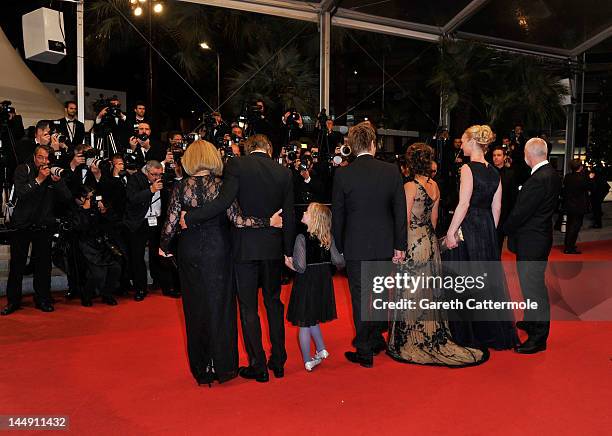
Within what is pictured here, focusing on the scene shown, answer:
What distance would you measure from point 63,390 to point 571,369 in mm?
3179

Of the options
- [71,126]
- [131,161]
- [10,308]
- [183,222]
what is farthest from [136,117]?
[183,222]

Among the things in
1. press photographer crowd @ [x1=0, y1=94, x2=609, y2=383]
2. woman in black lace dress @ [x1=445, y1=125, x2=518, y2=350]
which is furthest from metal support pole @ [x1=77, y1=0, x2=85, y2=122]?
woman in black lace dress @ [x1=445, y1=125, x2=518, y2=350]

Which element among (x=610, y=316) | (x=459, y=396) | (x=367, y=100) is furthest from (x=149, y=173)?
(x=367, y=100)

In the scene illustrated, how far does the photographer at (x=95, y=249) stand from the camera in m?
5.66

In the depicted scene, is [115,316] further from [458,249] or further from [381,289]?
[458,249]

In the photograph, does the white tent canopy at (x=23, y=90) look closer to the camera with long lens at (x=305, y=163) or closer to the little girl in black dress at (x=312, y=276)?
the camera with long lens at (x=305, y=163)

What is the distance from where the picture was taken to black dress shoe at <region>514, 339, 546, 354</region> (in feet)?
14.2

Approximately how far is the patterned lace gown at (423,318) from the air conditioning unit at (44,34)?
539 centimetres

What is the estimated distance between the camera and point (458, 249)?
438 cm

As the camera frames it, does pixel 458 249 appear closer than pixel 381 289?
No

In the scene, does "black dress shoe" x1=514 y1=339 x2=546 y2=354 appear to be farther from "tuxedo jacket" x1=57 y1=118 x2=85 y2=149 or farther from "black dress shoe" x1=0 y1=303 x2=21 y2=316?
"tuxedo jacket" x1=57 y1=118 x2=85 y2=149

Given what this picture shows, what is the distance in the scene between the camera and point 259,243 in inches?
144

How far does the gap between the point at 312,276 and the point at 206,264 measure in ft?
2.28

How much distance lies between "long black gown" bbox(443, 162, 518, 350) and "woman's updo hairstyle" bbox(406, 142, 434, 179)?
0.35 metres
